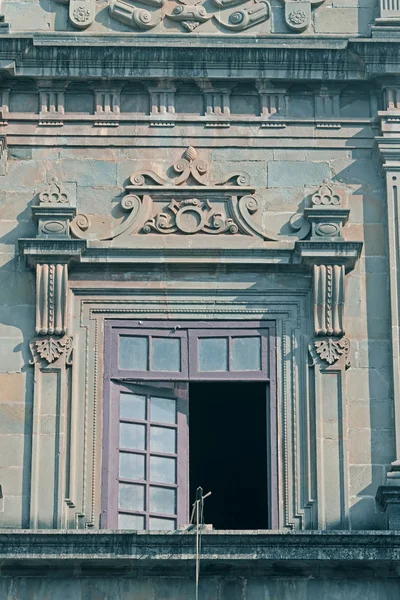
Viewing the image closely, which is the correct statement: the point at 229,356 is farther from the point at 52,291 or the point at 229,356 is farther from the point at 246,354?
the point at 52,291

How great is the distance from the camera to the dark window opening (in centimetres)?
3281

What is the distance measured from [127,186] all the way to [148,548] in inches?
193

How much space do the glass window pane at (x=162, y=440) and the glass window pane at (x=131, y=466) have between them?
0.22 m

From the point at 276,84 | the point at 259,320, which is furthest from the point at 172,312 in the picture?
the point at 276,84

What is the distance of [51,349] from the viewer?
1029 inches

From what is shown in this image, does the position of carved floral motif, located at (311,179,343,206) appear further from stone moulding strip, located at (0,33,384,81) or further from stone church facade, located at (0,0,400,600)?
stone moulding strip, located at (0,33,384,81)

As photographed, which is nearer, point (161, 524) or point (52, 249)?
point (161, 524)

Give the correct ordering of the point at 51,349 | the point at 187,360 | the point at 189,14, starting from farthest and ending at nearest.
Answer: the point at 189,14
the point at 187,360
the point at 51,349

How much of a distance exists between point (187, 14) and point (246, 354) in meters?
4.45

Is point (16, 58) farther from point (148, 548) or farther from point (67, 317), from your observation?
point (148, 548)

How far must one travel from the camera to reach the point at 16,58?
2739 cm

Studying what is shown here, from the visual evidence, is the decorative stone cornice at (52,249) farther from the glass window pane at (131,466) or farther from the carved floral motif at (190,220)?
the glass window pane at (131,466)

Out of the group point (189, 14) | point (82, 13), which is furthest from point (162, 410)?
point (82, 13)

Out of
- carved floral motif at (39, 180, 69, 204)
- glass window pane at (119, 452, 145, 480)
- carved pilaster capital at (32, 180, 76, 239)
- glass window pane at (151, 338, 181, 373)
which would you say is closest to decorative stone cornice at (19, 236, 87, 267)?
carved pilaster capital at (32, 180, 76, 239)
